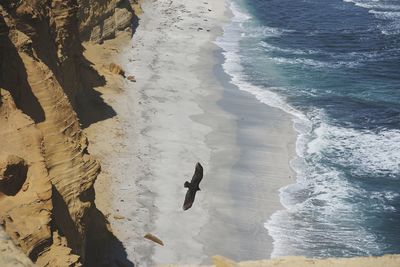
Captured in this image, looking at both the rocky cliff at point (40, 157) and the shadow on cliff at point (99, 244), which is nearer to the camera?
the rocky cliff at point (40, 157)

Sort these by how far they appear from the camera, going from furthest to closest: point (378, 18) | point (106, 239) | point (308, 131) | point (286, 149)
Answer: point (378, 18), point (308, 131), point (286, 149), point (106, 239)

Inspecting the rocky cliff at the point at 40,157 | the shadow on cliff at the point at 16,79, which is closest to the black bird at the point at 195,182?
the rocky cliff at the point at 40,157

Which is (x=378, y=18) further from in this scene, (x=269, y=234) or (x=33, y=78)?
(x=33, y=78)

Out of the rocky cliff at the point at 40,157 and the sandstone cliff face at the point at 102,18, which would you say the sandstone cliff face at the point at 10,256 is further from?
the sandstone cliff face at the point at 102,18

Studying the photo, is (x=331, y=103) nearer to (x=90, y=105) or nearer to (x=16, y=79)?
(x=90, y=105)

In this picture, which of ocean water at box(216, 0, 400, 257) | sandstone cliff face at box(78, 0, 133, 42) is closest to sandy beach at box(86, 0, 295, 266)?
ocean water at box(216, 0, 400, 257)

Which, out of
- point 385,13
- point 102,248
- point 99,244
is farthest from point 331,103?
point 385,13

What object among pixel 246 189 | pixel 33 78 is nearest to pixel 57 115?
pixel 33 78
